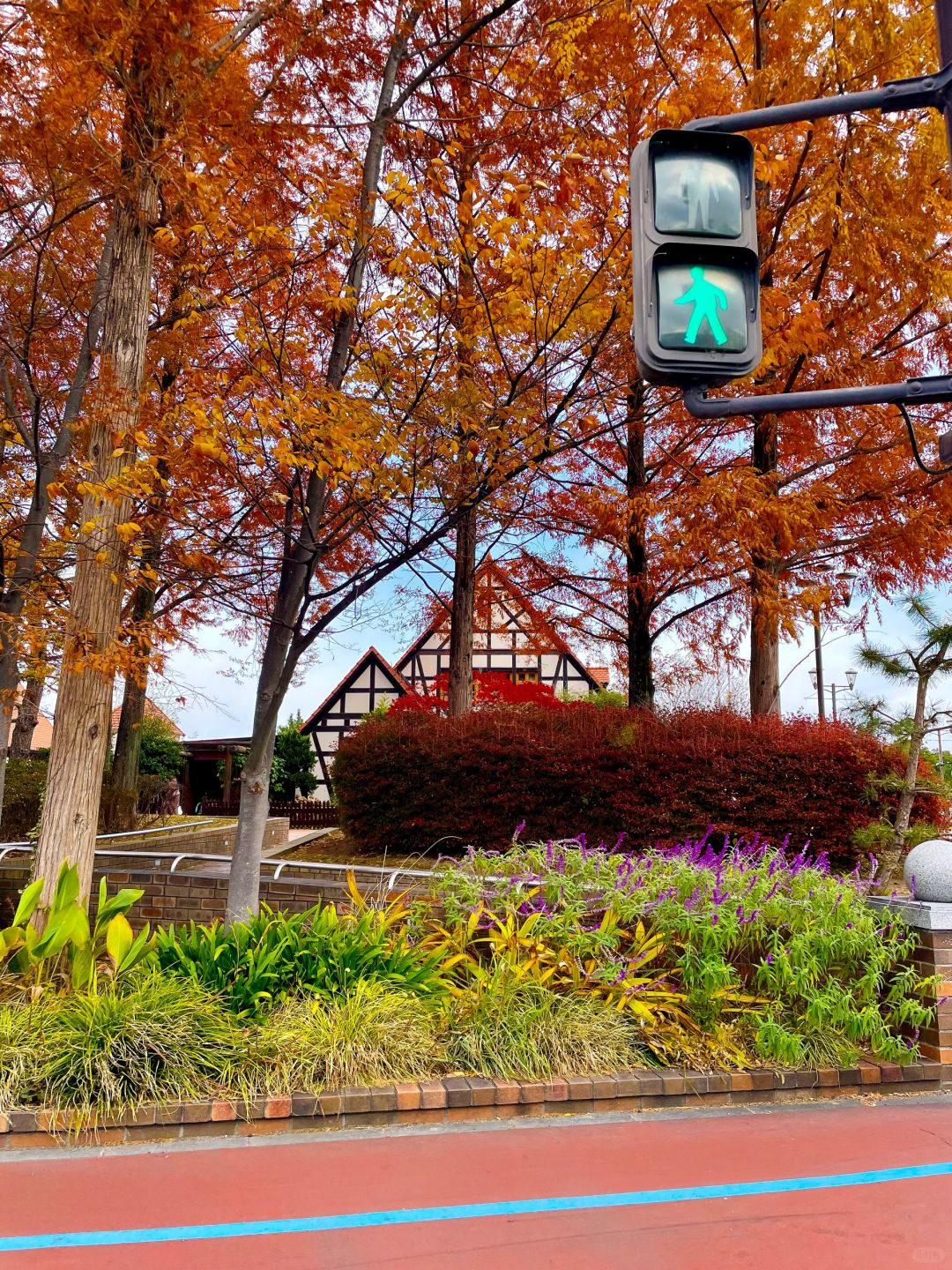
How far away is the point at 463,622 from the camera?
1272cm

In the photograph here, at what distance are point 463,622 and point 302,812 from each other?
42.4ft

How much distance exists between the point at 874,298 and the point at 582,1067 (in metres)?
9.35

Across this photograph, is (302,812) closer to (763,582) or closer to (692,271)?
(763,582)

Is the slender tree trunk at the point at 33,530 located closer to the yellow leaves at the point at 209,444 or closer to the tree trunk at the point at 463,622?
the yellow leaves at the point at 209,444

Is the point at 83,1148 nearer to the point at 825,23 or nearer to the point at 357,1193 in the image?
the point at 357,1193

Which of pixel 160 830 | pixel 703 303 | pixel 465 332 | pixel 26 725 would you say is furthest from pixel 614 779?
pixel 26 725

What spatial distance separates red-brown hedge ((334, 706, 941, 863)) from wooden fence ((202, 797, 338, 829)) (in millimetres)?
12461

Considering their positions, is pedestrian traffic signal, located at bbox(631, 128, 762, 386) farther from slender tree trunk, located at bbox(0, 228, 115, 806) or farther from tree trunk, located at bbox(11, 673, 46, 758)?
tree trunk, located at bbox(11, 673, 46, 758)

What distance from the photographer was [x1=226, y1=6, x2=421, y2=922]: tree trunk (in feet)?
21.3

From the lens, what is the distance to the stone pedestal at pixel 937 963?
5547 mm

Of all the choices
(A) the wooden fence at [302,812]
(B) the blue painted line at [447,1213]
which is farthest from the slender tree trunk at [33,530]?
(A) the wooden fence at [302,812]

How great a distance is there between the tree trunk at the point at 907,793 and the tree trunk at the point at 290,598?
16.1ft

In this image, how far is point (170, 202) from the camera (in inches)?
311

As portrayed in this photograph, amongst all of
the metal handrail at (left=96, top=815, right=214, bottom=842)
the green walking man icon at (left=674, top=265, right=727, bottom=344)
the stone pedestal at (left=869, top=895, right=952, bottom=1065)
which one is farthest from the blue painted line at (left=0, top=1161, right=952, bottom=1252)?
the metal handrail at (left=96, top=815, right=214, bottom=842)
